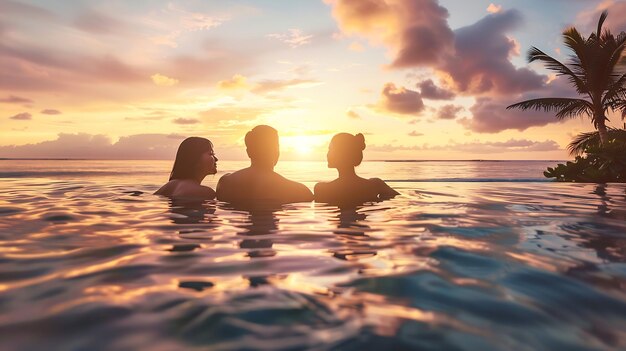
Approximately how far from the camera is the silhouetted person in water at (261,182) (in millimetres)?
6496

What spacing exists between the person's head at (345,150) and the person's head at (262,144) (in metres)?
1.04

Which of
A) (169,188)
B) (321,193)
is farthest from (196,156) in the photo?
(321,193)

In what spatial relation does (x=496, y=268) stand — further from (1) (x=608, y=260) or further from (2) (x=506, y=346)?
(2) (x=506, y=346)

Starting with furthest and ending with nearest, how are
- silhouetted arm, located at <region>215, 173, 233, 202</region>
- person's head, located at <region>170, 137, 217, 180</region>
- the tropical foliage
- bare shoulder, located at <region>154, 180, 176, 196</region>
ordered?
the tropical foliage < bare shoulder, located at <region>154, 180, 176, 196</region> < silhouetted arm, located at <region>215, 173, 233, 202</region> < person's head, located at <region>170, 137, 217, 180</region>

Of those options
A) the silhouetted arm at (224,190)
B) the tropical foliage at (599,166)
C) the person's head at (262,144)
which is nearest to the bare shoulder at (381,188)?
the person's head at (262,144)

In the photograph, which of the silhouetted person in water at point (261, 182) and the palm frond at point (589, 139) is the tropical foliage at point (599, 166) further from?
the silhouetted person in water at point (261, 182)

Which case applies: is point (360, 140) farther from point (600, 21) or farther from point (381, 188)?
point (600, 21)

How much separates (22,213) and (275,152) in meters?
4.10

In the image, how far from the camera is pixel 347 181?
7.24m

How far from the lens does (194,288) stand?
2.35m

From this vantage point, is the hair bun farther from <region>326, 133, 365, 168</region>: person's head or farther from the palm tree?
the palm tree

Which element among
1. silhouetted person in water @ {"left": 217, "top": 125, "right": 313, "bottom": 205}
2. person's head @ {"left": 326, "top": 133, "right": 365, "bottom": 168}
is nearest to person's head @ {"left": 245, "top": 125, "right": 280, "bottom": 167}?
silhouetted person in water @ {"left": 217, "top": 125, "right": 313, "bottom": 205}

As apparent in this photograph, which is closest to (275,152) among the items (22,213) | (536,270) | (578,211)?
(22,213)

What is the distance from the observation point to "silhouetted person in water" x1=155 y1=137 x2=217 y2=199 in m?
6.78
